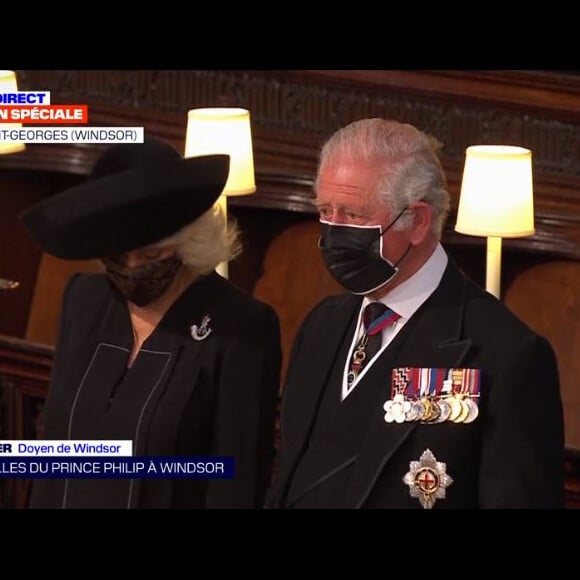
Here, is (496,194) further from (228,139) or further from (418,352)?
(418,352)

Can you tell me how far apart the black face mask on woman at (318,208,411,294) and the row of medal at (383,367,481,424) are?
0.21 m

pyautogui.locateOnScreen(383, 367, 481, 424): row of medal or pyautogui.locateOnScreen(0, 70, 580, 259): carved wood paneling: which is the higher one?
pyautogui.locateOnScreen(0, 70, 580, 259): carved wood paneling

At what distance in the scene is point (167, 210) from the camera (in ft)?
11.7

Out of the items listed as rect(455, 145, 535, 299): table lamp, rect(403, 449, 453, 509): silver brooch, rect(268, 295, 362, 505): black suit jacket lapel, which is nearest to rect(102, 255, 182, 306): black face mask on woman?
rect(268, 295, 362, 505): black suit jacket lapel

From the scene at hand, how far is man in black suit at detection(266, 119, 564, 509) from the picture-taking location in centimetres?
342

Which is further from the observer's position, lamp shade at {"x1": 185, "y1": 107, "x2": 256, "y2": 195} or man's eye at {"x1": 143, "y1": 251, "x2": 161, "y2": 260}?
lamp shade at {"x1": 185, "y1": 107, "x2": 256, "y2": 195}

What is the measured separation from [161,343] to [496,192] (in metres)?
1.68

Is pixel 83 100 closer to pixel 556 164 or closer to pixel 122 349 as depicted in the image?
pixel 556 164

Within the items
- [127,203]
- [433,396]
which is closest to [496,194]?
[433,396]

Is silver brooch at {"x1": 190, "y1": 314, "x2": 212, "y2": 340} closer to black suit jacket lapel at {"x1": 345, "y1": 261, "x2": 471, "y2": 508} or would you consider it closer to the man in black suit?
the man in black suit

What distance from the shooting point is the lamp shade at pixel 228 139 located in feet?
17.7

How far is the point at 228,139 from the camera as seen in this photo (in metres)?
5.41

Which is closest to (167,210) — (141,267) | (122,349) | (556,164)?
(141,267)

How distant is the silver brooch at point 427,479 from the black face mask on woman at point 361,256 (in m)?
0.40
